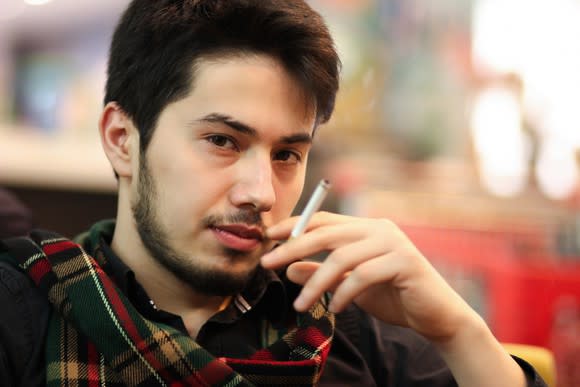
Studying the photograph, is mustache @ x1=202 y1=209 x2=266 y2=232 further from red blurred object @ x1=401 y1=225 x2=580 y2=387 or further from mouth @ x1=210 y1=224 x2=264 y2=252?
red blurred object @ x1=401 y1=225 x2=580 y2=387

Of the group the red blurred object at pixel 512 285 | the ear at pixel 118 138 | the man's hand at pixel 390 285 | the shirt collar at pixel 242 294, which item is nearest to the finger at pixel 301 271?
the man's hand at pixel 390 285

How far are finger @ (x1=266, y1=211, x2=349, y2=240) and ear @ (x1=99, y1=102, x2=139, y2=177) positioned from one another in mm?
340

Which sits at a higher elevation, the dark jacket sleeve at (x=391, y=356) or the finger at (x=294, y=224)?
the finger at (x=294, y=224)

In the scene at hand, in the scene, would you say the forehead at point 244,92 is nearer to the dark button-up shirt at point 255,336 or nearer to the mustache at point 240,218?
the mustache at point 240,218

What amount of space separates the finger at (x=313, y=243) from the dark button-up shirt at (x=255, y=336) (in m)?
0.28

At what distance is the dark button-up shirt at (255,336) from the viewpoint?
108 centimetres

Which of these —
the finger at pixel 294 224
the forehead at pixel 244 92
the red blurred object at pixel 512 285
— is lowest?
the red blurred object at pixel 512 285

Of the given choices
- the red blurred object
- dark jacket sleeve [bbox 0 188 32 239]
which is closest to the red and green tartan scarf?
dark jacket sleeve [bbox 0 188 32 239]

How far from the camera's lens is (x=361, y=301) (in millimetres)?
1211

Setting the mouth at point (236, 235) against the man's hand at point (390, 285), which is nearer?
the man's hand at point (390, 285)

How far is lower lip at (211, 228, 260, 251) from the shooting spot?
1.13 meters

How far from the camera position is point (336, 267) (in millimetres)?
1013

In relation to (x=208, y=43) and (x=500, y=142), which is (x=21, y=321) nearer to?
(x=208, y=43)

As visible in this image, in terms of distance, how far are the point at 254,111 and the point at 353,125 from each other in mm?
2972
